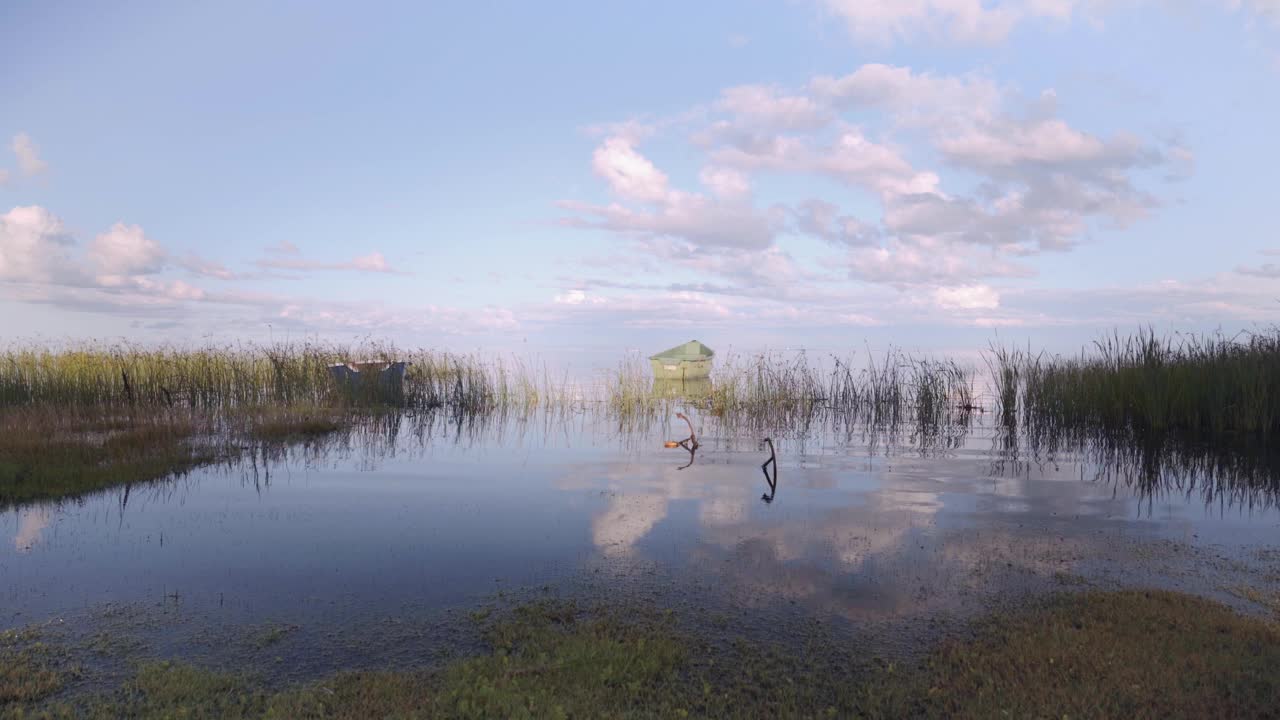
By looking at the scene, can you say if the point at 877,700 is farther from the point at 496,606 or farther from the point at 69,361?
the point at 69,361

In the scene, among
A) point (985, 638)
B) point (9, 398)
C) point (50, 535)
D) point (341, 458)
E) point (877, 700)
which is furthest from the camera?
point (9, 398)

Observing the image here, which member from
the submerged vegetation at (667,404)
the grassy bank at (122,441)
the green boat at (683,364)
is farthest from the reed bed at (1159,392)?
the grassy bank at (122,441)

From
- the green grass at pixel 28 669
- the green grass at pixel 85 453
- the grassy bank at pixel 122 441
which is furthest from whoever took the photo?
the grassy bank at pixel 122 441

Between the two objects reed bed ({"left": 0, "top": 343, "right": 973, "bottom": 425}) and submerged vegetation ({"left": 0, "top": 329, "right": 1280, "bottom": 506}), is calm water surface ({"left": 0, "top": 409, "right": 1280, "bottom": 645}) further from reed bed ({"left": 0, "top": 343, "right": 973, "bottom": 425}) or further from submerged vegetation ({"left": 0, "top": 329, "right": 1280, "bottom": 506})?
reed bed ({"left": 0, "top": 343, "right": 973, "bottom": 425})

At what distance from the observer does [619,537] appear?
21.9 feet

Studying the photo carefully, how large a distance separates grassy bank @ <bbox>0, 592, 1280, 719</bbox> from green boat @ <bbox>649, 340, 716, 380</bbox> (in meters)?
20.4

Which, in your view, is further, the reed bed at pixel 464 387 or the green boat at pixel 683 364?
the green boat at pixel 683 364

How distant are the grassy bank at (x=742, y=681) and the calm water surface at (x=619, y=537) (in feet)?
2.48

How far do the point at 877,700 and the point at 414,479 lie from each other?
24.5ft

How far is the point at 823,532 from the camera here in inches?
270

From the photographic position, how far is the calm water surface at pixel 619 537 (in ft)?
17.2

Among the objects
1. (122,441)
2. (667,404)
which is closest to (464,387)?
(667,404)

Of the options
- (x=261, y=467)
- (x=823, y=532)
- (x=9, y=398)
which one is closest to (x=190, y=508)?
(x=261, y=467)

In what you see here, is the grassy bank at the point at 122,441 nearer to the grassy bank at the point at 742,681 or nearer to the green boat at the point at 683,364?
the grassy bank at the point at 742,681
